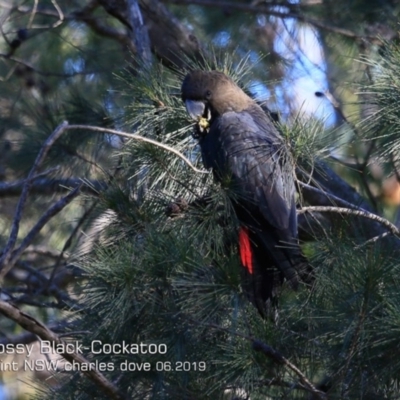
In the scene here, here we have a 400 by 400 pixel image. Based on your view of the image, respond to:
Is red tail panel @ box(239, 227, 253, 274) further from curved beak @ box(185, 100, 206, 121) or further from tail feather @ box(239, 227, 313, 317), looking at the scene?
curved beak @ box(185, 100, 206, 121)

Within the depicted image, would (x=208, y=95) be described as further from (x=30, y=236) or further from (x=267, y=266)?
(x=30, y=236)

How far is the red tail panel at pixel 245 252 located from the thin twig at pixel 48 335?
1.62 ft

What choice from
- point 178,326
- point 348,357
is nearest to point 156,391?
point 178,326

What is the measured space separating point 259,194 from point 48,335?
2.78ft

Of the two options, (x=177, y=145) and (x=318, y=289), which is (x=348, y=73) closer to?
(x=177, y=145)

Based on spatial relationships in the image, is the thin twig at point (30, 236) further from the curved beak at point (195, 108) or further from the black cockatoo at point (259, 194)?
the curved beak at point (195, 108)

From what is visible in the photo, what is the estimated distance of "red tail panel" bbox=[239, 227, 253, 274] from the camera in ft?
7.88

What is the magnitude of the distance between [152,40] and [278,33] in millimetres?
922

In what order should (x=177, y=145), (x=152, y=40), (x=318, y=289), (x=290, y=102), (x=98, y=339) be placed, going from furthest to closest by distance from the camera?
1. (x=290, y=102)
2. (x=152, y=40)
3. (x=177, y=145)
4. (x=98, y=339)
5. (x=318, y=289)

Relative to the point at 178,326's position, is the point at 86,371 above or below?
below

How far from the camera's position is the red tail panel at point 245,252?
2402 mm

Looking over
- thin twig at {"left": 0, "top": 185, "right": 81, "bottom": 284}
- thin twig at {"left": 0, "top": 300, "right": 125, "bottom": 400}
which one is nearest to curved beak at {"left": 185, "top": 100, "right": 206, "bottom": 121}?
thin twig at {"left": 0, "top": 185, "right": 81, "bottom": 284}

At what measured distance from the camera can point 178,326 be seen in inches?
88.1

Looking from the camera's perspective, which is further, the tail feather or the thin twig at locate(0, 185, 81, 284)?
the tail feather
